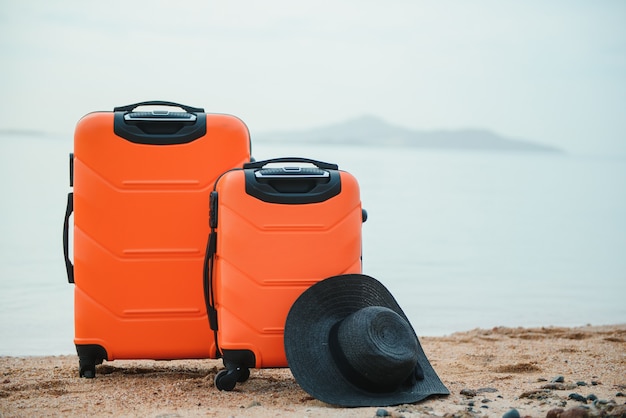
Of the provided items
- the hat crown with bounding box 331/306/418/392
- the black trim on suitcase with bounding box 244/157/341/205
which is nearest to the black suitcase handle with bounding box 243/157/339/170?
the black trim on suitcase with bounding box 244/157/341/205

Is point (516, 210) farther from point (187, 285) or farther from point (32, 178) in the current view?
point (187, 285)

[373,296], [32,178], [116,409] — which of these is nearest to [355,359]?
[373,296]

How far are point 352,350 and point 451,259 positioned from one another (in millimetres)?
6599

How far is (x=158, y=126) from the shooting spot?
4.41 metres

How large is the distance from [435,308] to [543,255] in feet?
13.4

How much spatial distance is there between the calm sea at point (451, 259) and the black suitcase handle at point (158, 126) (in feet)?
6.10

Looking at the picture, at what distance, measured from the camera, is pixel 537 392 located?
3879 millimetres

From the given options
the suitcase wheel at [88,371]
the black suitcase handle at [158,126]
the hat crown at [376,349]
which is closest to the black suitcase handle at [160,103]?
the black suitcase handle at [158,126]

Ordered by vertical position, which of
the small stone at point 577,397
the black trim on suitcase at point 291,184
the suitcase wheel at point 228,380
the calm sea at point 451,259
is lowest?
the calm sea at point 451,259

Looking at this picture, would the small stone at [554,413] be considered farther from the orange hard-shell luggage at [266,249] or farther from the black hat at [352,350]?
the orange hard-shell luggage at [266,249]

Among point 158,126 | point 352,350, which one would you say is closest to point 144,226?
point 158,126

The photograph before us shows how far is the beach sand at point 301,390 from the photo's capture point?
3.61 metres

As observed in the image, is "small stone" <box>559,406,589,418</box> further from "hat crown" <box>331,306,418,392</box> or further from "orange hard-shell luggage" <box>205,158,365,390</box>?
"orange hard-shell luggage" <box>205,158,365,390</box>

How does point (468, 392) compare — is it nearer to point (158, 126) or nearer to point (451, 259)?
point (158, 126)
